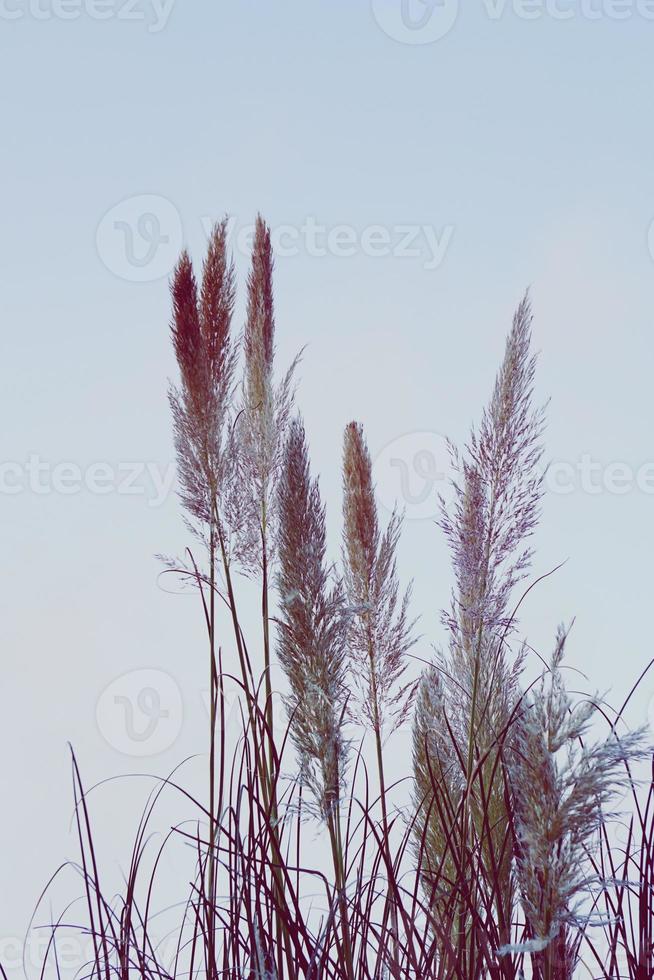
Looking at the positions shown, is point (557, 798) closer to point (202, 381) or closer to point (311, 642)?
point (311, 642)

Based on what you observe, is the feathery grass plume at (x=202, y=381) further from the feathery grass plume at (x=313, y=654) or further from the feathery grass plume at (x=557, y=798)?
the feathery grass plume at (x=557, y=798)

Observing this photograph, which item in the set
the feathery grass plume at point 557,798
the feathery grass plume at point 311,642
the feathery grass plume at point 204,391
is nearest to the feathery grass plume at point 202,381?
the feathery grass plume at point 204,391

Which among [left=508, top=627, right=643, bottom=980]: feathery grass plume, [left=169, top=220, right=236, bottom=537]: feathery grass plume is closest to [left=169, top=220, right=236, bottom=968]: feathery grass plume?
[left=169, top=220, right=236, bottom=537]: feathery grass plume

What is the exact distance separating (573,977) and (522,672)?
0.49 meters

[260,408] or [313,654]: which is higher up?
[260,408]

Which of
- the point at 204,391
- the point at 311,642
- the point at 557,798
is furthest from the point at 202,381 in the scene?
the point at 557,798

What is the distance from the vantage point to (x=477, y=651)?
1.97 meters

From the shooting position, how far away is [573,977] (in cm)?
176

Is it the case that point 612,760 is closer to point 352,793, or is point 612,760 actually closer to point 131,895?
point 352,793

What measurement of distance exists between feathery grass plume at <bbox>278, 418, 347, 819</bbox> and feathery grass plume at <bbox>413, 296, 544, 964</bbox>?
19 centimetres

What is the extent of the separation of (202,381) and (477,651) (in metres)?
0.76

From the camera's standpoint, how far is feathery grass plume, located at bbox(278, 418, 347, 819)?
1.81m

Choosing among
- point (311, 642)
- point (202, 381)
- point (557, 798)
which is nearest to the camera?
point (557, 798)

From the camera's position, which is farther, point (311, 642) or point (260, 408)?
point (260, 408)
